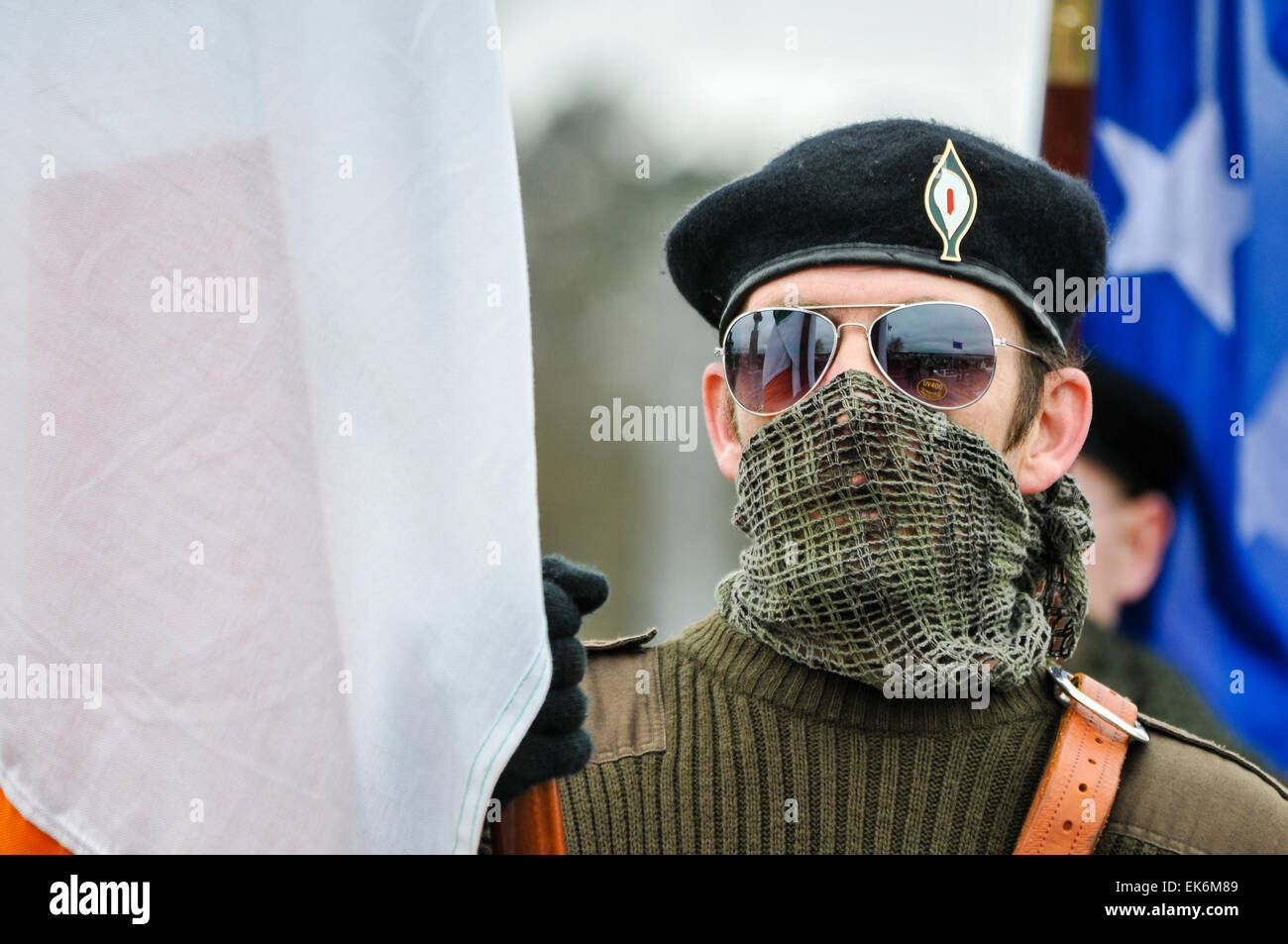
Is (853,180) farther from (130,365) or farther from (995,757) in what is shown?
(130,365)

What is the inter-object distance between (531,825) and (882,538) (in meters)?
0.90

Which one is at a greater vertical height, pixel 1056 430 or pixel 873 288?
pixel 873 288

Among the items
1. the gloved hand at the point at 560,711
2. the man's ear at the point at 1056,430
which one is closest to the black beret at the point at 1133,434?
the man's ear at the point at 1056,430

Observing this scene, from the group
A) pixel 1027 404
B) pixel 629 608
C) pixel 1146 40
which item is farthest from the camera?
pixel 629 608

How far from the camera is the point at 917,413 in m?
2.27

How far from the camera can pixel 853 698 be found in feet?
7.63

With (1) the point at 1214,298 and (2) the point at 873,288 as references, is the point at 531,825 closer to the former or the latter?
(2) the point at 873,288

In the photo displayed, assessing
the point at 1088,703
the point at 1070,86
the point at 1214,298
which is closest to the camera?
the point at 1088,703

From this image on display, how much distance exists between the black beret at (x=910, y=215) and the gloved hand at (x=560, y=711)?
0.97 meters

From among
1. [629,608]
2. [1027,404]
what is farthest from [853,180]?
[629,608]

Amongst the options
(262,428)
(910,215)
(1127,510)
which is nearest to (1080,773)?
(910,215)

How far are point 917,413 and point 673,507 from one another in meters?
13.1

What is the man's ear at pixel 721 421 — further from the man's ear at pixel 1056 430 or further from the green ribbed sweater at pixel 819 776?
the man's ear at pixel 1056 430

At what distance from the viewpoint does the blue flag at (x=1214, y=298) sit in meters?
4.61
